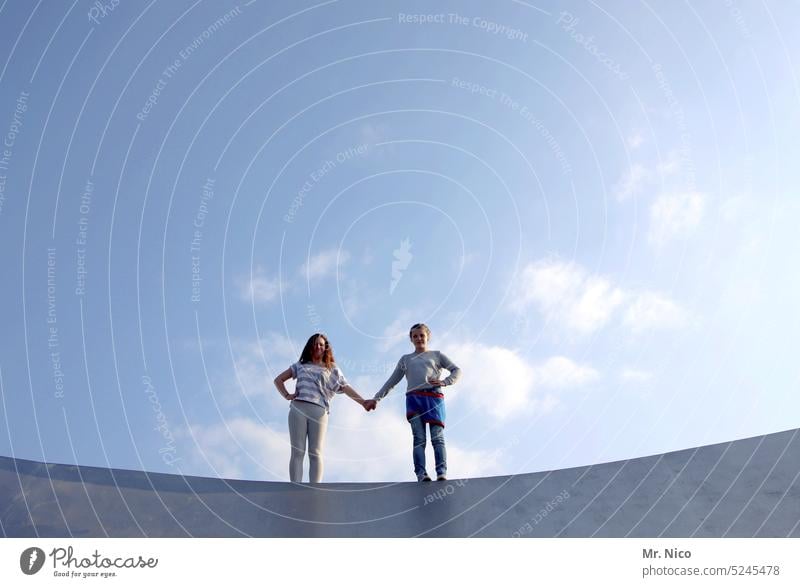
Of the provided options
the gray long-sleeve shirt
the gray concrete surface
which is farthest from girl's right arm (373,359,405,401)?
the gray concrete surface

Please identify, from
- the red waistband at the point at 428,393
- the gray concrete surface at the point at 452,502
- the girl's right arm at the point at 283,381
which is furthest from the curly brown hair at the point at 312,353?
the gray concrete surface at the point at 452,502

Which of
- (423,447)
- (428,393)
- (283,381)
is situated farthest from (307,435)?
(428,393)

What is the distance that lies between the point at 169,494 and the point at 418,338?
4260 millimetres

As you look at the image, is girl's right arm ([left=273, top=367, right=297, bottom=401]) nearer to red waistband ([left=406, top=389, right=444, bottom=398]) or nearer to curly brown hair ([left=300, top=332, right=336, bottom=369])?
curly brown hair ([left=300, top=332, right=336, bottom=369])

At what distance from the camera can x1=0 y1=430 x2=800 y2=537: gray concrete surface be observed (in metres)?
6.20

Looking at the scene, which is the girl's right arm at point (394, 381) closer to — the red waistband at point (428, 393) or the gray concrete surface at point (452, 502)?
the red waistband at point (428, 393)

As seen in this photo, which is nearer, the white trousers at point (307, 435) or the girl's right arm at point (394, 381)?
the white trousers at point (307, 435)

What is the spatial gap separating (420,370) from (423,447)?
115 cm

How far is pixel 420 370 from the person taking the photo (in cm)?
961

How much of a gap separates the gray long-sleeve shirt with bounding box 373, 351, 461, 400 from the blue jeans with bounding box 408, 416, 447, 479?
587 mm

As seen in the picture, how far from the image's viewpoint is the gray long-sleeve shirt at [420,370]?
9.52m

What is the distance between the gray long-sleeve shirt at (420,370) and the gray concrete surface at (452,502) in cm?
195

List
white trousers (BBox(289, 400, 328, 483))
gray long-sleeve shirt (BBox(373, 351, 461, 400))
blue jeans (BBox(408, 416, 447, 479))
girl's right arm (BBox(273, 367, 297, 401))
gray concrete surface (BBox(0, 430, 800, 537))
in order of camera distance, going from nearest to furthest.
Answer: gray concrete surface (BBox(0, 430, 800, 537))
white trousers (BBox(289, 400, 328, 483))
blue jeans (BBox(408, 416, 447, 479))
girl's right arm (BBox(273, 367, 297, 401))
gray long-sleeve shirt (BBox(373, 351, 461, 400))
